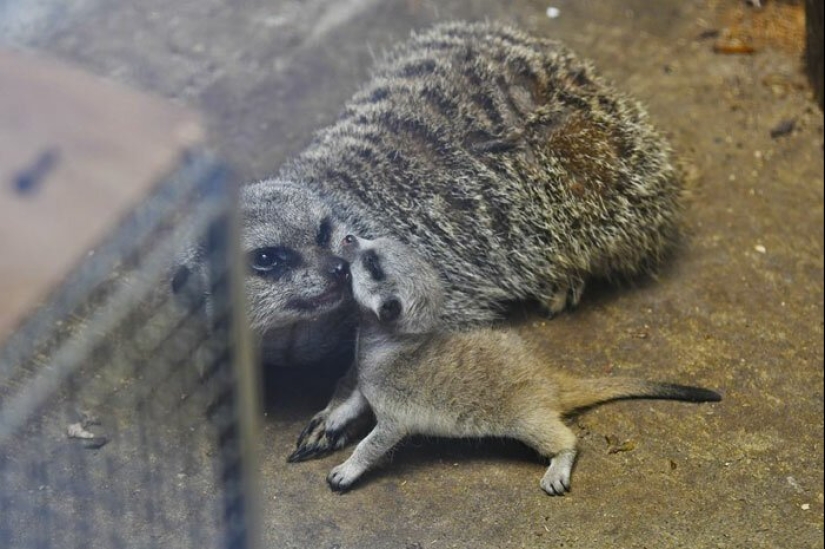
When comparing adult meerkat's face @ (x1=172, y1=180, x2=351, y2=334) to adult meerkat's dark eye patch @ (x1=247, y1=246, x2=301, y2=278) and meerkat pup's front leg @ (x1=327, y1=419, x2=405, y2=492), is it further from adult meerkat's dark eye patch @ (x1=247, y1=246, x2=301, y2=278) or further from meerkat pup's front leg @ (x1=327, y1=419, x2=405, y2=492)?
meerkat pup's front leg @ (x1=327, y1=419, x2=405, y2=492)

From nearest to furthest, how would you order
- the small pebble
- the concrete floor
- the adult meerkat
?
the concrete floor
the adult meerkat
the small pebble

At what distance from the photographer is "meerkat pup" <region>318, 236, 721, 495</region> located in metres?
2.43

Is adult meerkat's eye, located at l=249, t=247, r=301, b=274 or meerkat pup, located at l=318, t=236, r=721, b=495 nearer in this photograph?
meerkat pup, located at l=318, t=236, r=721, b=495

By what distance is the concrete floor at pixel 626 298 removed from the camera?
230 centimetres

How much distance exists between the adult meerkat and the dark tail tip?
479 mm

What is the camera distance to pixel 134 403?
7.84ft

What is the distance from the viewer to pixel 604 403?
8.73ft

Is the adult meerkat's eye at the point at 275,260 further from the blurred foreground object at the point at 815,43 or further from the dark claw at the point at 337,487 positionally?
the blurred foreground object at the point at 815,43

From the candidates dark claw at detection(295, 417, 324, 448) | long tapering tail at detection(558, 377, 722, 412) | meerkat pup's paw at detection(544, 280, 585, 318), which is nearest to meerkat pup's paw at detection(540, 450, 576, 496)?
long tapering tail at detection(558, 377, 722, 412)

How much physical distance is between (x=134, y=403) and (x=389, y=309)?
24.1 inches

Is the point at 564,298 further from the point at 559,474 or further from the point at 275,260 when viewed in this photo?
the point at 275,260

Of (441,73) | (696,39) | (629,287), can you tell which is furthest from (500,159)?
(696,39)

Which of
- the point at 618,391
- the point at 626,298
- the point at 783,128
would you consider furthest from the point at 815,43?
the point at 618,391

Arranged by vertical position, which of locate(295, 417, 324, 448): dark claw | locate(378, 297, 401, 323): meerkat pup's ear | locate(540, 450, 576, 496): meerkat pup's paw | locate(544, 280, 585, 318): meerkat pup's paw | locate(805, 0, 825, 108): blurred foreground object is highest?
locate(378, 297, 401, 323): meerkat pup's ear
